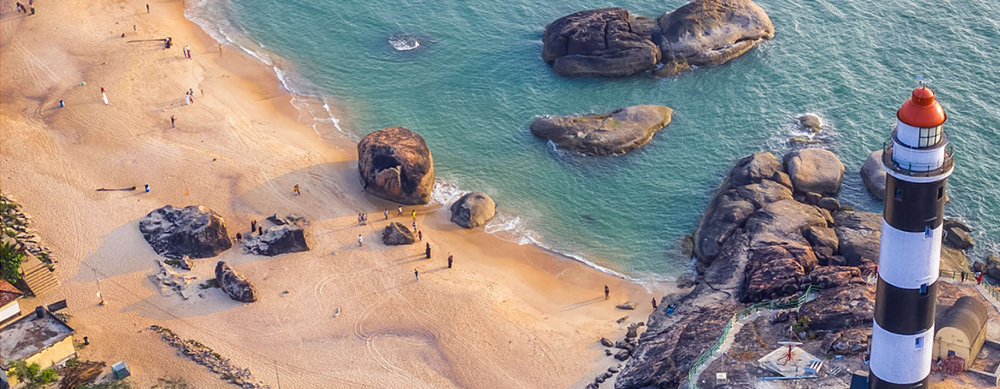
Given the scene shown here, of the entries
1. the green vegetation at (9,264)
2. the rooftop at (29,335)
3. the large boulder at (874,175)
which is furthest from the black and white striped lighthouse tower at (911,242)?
the green vegetation at (9,264)

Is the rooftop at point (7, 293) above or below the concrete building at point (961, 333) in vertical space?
below

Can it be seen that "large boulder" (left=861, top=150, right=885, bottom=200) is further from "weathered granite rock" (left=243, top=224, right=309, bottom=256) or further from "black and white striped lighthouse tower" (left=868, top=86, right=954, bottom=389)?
"weathered granite rock" (left=243, top=224, right=309, bottom=256)

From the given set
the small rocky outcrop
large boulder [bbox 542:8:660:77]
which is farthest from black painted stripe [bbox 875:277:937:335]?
large boulder [bbox 542:8:660:77]

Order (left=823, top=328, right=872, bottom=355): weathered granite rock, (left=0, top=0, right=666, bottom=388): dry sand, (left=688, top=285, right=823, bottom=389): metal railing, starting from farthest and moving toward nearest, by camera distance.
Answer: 1. (left=0, top=0, right=666, bottom=388): dry sand
2. (left=688, top=285, right=823, bottom=389): metal railing
3. (left=823, top=328, right=872, bottom=355): weathered granite rock

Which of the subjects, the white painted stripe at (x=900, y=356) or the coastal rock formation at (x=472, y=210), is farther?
the coastal rock formation at (x=472, y=210)

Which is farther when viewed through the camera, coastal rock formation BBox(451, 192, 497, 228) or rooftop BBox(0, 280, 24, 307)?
coastal rock formation BBox(451, 192, 497, 228)

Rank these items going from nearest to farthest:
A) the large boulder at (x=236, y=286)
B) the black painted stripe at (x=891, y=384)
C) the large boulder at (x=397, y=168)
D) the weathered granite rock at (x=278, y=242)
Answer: the black painted stripe at (x=891, y=384)
the large boulder at (x=236, y=286)
the weathered granite rock at (x=278, y=242)
the large boulder at (x=397, y=168)

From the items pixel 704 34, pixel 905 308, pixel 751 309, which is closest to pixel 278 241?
pixel 751 309

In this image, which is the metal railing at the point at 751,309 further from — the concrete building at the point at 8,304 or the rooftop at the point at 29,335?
the concrete building at the point at 8,304
